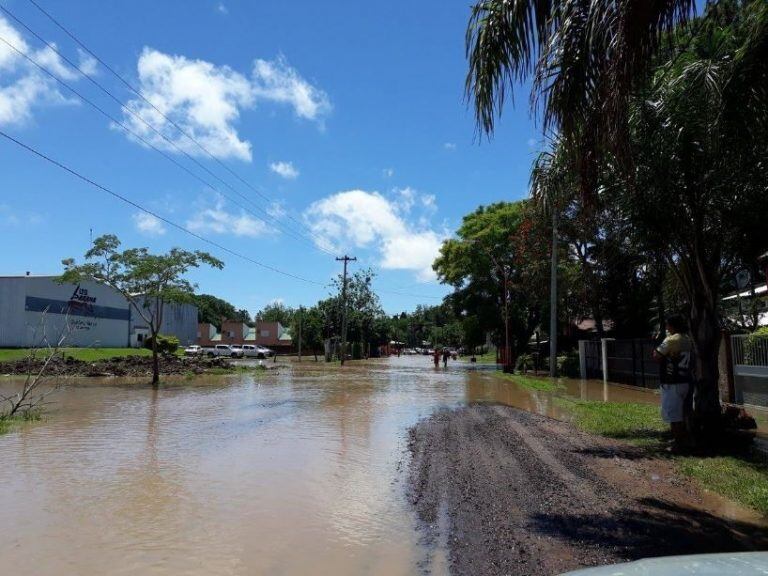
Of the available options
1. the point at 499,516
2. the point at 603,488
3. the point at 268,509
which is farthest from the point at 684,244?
the point at 268,509

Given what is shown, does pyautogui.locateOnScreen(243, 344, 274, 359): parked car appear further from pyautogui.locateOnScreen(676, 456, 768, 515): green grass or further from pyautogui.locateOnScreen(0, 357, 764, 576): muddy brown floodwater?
pyautogui.locateOnScreen(676, 456, 768, 515): green grass

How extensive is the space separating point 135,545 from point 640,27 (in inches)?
256

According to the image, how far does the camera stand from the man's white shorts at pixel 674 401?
8.72 meters

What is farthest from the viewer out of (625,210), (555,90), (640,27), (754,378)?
(754,378)

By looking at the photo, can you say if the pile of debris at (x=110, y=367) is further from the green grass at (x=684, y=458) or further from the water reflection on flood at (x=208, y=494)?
the green grass at (x=684, y=458)

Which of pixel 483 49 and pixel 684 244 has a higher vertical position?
pixel 483 49

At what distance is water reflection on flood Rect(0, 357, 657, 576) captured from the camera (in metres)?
5.28

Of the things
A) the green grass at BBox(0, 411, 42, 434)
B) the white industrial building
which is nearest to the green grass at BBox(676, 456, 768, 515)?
the green grass at BBox(0, 411, 42, 434)

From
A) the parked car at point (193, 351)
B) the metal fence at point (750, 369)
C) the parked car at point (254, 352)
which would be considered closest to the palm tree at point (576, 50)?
the metal fence at point (750, 369)

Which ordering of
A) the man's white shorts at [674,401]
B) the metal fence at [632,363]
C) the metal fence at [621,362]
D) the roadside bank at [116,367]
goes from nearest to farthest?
the man's white shorts at [674,401], the metal fence at [632,363], the metal fence at [621,362], the roadside bank at [116,367]

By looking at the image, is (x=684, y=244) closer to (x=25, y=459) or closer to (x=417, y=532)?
(x=417, y=532)

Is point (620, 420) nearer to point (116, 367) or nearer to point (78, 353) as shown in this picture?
point (116, 367)

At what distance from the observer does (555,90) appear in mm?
6227

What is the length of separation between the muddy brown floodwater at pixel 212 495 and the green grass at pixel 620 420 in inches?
54.8
